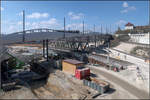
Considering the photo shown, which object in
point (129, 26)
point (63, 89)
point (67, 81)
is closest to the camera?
point (63, 89)

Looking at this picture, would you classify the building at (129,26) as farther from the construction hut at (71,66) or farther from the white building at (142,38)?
the construction hut at (71,66)

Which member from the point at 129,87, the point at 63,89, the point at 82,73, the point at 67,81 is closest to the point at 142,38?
the point at 129,87

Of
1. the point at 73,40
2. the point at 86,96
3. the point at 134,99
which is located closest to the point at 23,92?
the point at 86,96

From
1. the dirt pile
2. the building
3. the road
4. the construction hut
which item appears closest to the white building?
the building

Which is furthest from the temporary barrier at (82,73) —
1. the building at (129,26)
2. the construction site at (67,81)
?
the building at (129,26)

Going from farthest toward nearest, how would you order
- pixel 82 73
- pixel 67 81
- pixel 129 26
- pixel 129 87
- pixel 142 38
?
pixel 129 26 < pixel 142 38 < pixel 82 73 < pixel 67 81 < pixel 129 87

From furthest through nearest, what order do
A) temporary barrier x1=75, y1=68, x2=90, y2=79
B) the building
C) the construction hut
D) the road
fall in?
1. the building
2. the construction hut
3. temporary barrier x1=75, y1=68, x2=90, y2=79
4. the road

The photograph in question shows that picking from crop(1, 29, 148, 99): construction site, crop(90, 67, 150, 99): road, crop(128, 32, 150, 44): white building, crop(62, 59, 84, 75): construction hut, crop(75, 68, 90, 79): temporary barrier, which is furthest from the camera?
crop(128, 32, 150, 44): white building

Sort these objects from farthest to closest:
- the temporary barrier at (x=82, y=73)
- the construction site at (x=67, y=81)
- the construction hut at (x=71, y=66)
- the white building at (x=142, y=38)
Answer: the white building at (x=142, y=38)
the construction hut at (x=71, y=66)
the temporary barrier at (x=82, y=73)
the construction site at (x=67, y=81)

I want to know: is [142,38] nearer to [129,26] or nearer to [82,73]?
[129,26]

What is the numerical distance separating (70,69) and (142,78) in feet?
50.6

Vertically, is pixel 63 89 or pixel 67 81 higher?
pixel 67 81

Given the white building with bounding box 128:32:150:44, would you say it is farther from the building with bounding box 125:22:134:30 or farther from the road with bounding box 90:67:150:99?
the road with bounding box 90:67:150:99

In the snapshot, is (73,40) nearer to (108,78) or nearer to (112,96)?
(108,78)
